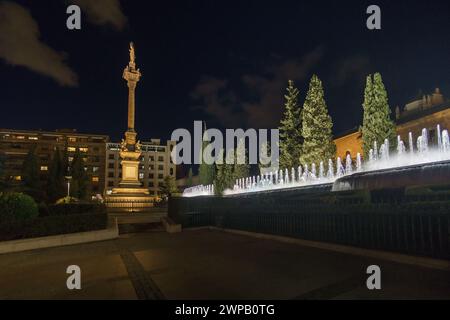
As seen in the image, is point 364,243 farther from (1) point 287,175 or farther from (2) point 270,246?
(1) point 287,175

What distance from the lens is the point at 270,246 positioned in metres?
10.6

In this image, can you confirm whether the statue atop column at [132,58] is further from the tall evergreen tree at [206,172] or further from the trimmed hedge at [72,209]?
the trimmed hedge at [72,209]

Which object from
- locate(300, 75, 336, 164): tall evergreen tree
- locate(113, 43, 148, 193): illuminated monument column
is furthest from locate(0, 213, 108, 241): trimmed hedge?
locate(300, 75, 336, 164): tall evergreen tree

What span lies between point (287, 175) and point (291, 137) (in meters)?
4.64

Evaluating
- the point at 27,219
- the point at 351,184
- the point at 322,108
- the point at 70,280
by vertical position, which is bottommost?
the point at 70,280

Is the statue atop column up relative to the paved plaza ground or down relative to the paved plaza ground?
up

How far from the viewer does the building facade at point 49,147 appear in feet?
309

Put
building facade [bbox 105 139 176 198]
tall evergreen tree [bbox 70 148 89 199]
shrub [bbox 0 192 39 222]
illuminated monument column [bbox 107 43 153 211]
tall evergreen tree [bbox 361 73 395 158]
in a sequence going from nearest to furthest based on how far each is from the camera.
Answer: shrub [bbox 0 192 39 222] → tall evergreen tree [bbox 361 73 395 158] → illuminated monument column [bbox 107 43 153 211] → tall evergreen tree [bbox 70 148 89 199] → building facade [bbox 105 139 176 198]

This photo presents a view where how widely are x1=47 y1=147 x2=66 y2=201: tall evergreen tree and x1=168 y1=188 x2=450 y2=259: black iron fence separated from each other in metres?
37.3

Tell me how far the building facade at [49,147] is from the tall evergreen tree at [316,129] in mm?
74510

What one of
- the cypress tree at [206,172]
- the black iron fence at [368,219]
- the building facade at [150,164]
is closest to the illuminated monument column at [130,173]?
the black iron fence at [368,219]

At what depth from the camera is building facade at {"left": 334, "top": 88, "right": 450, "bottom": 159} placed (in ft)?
114

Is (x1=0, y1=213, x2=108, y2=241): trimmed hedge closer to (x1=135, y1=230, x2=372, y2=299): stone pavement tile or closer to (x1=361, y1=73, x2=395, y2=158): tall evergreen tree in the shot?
(x1=135, y1=230, x2=372, y2=299): stone pavement tile
